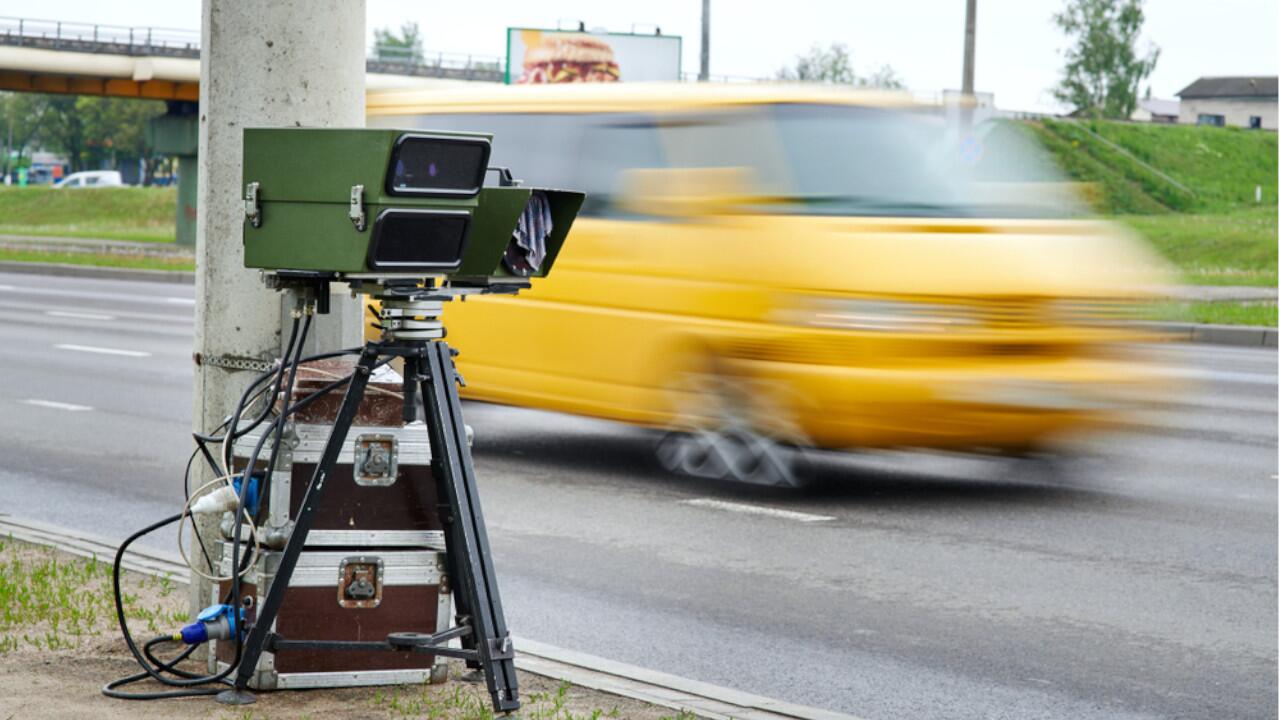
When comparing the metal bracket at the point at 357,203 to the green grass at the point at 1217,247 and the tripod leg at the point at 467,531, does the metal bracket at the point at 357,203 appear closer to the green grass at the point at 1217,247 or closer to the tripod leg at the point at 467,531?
the tripod leg at the point at 467,531

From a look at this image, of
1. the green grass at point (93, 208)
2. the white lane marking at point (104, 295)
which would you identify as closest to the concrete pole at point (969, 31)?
the white lane marking at point (104, 295)

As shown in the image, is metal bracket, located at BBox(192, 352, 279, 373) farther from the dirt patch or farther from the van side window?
the van side window

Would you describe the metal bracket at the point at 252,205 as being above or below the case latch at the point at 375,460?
above

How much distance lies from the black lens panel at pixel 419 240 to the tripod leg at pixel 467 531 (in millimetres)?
282

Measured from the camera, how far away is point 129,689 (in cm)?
479

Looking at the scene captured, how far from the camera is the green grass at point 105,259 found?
3334 centimetres

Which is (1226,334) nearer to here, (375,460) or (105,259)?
(375,460)

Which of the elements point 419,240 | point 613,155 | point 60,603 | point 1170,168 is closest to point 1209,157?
point 1170,168

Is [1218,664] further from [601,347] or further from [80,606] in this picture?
[601,347]

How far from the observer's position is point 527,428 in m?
11.5

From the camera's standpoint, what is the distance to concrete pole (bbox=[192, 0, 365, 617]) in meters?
4.99

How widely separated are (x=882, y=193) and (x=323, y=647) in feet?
16.1

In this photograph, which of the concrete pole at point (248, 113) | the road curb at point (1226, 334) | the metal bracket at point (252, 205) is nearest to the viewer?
the metal bracket at point (252, 205)

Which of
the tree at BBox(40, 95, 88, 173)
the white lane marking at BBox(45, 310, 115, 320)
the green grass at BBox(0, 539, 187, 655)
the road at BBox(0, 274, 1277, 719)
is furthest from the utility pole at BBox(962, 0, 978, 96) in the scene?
the tree at BBox(40, 95, 88, 173)
